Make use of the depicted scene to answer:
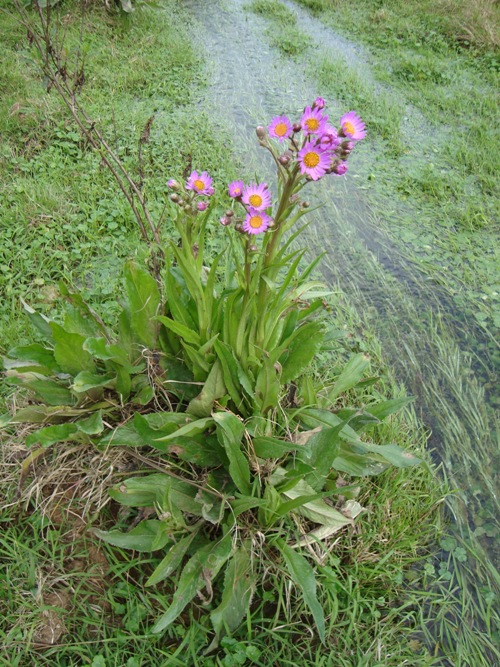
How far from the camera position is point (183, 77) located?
472 centimetres

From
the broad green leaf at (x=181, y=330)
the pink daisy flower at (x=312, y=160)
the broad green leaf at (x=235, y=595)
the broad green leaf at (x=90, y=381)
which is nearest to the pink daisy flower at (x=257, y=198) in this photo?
the pink daisy flower at (x=312, y=160)

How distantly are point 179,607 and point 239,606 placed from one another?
182 millimetres

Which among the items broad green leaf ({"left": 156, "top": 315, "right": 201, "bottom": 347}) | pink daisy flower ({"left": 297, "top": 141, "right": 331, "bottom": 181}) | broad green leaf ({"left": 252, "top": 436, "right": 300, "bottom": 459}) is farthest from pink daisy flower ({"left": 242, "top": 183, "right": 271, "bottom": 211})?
broad green leaf ({"left": 252, "top": 436, "right": 300, "bottom": 459})

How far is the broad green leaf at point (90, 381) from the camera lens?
1615mm

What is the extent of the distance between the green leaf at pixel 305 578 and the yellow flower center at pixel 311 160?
42.8 inches

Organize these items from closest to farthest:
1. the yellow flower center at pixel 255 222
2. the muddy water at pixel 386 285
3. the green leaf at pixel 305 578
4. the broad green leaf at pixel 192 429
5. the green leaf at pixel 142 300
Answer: the yellow flower center at pixel 255 222 → the green leaf at pixel 305 578 → the broad green leaf at pixel 192 429 → the green leaf at pixel 142 300 → the muddy water at pixel 386 285

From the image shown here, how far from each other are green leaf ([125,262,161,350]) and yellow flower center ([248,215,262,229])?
1.81ft

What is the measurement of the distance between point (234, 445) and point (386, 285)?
5.98ft

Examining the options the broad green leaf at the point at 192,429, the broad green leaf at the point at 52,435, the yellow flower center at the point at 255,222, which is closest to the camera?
the yellow flower center at the point at 255,222

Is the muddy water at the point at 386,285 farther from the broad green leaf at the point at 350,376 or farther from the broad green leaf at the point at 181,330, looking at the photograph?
the broad green leaf at the point at 181,330

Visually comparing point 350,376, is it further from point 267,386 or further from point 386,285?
point 386,285

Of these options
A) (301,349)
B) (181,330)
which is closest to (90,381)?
(181,330)

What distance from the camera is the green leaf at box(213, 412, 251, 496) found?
149 cm

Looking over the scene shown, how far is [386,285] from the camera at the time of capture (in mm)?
2988
